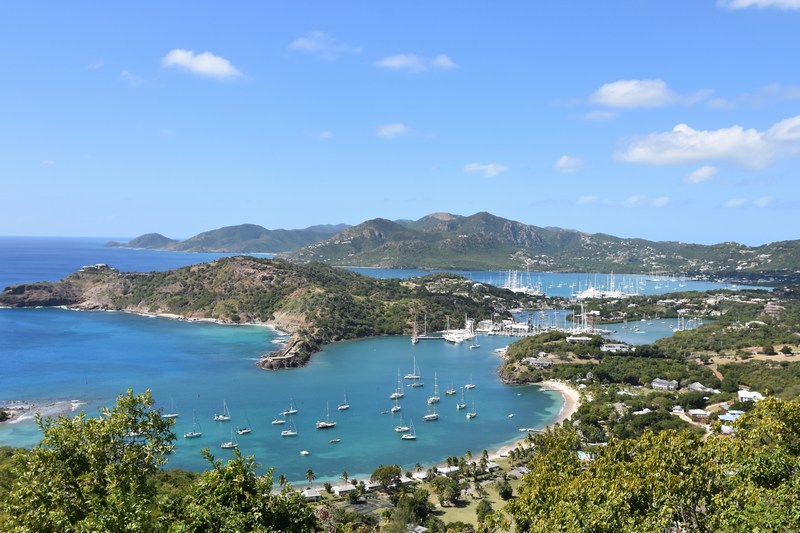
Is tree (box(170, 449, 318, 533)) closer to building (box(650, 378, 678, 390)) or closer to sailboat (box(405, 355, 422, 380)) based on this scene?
building (box(650, 378, 678, 390))

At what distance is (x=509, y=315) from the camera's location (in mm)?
116625

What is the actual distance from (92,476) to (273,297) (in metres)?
93.5

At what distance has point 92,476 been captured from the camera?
11602mm

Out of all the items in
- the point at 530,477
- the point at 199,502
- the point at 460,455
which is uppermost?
the point at 199,502

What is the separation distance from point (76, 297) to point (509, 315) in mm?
88395

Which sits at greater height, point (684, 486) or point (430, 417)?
point (684, 486)

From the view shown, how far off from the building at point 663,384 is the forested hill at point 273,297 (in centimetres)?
4566

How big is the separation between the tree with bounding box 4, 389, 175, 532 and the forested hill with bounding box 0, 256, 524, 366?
73.6 meters

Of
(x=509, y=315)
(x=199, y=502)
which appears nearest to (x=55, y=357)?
(x=199, y=502)

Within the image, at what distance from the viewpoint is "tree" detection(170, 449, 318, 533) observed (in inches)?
432

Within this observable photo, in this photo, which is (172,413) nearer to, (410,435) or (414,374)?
(410,435)

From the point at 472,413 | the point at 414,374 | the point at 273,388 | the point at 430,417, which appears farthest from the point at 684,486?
the point at 414,374

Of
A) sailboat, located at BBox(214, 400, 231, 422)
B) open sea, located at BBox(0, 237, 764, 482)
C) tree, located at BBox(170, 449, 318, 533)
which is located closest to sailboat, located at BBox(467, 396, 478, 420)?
open sea, located at BBox(0, 237, 764, 482)

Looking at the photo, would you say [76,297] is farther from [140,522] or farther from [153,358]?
[140,522]
